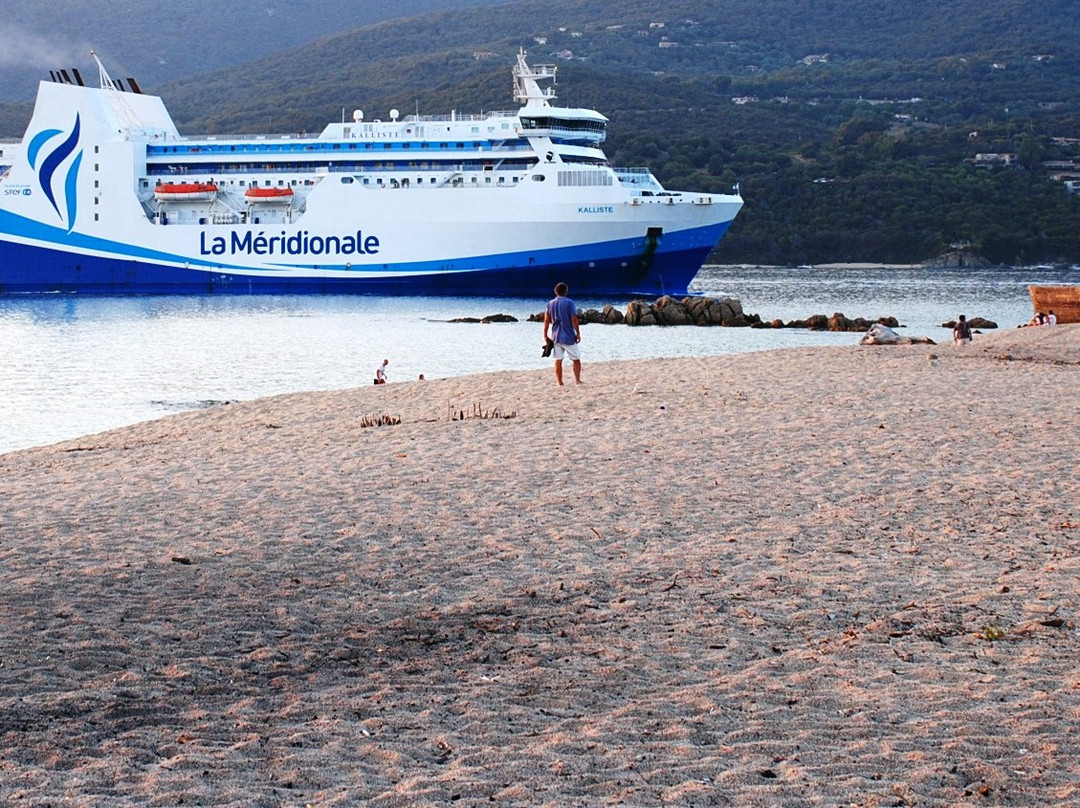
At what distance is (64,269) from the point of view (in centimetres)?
4759

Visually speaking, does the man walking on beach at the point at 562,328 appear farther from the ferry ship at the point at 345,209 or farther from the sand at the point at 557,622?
the ferry ship at the point at 345,209

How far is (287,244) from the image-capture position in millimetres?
45500

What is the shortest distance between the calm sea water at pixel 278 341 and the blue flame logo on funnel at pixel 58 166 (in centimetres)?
309

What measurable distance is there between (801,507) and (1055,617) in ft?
6.55

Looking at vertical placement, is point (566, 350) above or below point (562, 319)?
below

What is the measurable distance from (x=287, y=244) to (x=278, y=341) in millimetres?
17485

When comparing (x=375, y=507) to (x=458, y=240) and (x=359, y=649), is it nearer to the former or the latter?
(x=359, y=649)

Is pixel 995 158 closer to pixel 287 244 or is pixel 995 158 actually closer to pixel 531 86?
pixel 531 86

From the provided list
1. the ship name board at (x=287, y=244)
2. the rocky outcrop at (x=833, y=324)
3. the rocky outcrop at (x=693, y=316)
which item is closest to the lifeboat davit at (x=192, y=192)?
the ship name board at (x=287, y=244)

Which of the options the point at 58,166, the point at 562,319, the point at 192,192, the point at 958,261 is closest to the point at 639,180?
the point at 192,192

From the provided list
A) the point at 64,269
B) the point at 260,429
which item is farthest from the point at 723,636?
the point at 64,269

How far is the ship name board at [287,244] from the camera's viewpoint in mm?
44781

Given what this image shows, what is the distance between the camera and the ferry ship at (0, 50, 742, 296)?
42.6 meters

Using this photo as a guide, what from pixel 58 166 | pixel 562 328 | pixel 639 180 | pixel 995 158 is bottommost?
pixel 562 328
